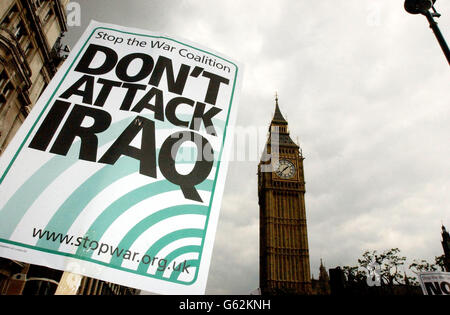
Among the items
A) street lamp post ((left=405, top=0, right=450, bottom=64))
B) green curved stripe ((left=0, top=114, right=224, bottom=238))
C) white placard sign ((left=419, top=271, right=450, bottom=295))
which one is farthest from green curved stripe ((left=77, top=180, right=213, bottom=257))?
white placard sign ((left=419, top=271, right=450, bottom=295))

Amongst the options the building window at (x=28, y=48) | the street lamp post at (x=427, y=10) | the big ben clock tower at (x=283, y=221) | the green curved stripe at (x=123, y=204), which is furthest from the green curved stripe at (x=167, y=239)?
the big ben clock tower at (x=283, y=221)

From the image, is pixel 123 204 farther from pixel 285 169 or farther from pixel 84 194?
pixel 285 169

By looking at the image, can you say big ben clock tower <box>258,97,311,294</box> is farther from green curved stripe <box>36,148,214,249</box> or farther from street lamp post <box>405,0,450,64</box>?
green curved stripe <box>36,148,214,249</box>

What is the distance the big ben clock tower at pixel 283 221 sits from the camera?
4620 centimetres

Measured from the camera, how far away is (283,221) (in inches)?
2032

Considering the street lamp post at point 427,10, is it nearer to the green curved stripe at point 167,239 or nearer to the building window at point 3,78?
the green curved stripe at point 167,239

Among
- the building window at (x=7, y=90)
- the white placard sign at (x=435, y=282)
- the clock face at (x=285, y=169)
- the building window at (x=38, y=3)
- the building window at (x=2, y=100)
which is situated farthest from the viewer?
the clock face at (x=285, y=169)

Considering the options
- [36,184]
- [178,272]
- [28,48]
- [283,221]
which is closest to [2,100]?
[28,48]

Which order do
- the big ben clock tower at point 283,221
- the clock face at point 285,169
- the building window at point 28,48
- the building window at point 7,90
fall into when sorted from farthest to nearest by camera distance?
the clock face at point 285,169, the big ben clock tower at point 283,221, the building window at point 28,48, the building window at point 7,90

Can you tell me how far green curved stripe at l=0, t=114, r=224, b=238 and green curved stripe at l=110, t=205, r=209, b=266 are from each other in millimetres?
532

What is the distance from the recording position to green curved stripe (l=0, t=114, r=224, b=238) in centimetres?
129

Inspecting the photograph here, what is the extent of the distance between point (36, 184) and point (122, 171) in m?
0.45

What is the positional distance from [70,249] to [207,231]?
2.31ft
